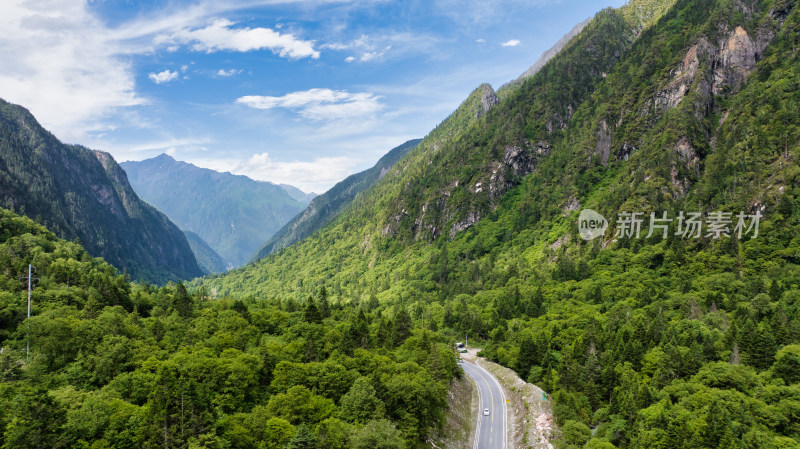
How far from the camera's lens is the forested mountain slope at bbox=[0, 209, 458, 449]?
139 ft

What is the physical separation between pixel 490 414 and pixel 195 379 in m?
53.5

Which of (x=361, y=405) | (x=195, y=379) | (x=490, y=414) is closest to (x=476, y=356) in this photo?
(x=490, y=414)

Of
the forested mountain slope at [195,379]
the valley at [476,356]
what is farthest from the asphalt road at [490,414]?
the forested mountain slope at [195,379]

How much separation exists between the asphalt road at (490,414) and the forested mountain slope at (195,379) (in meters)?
8.90

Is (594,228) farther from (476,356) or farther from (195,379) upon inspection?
(195,379)

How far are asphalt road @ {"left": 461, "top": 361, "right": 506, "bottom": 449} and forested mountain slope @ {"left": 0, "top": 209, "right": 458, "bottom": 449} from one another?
8.90 metres

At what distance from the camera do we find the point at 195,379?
51938 mm

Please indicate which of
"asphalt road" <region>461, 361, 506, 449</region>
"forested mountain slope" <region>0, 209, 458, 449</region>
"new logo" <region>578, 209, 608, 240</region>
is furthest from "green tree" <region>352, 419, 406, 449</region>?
"new logo" <region>578, 209, 608, 240</region>

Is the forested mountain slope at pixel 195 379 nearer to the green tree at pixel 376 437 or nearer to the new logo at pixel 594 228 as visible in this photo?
the green tree at pixel 376 437

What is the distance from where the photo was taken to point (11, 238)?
12456 centimetres

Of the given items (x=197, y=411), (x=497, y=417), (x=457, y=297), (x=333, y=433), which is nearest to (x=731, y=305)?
(x=497, y=417)

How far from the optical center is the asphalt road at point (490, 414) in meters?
72.3

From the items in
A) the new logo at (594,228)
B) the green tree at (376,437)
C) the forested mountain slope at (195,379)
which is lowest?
the green tree at (376,437)

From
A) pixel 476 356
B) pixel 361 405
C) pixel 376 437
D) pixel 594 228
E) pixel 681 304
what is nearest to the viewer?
pixel 376 437
